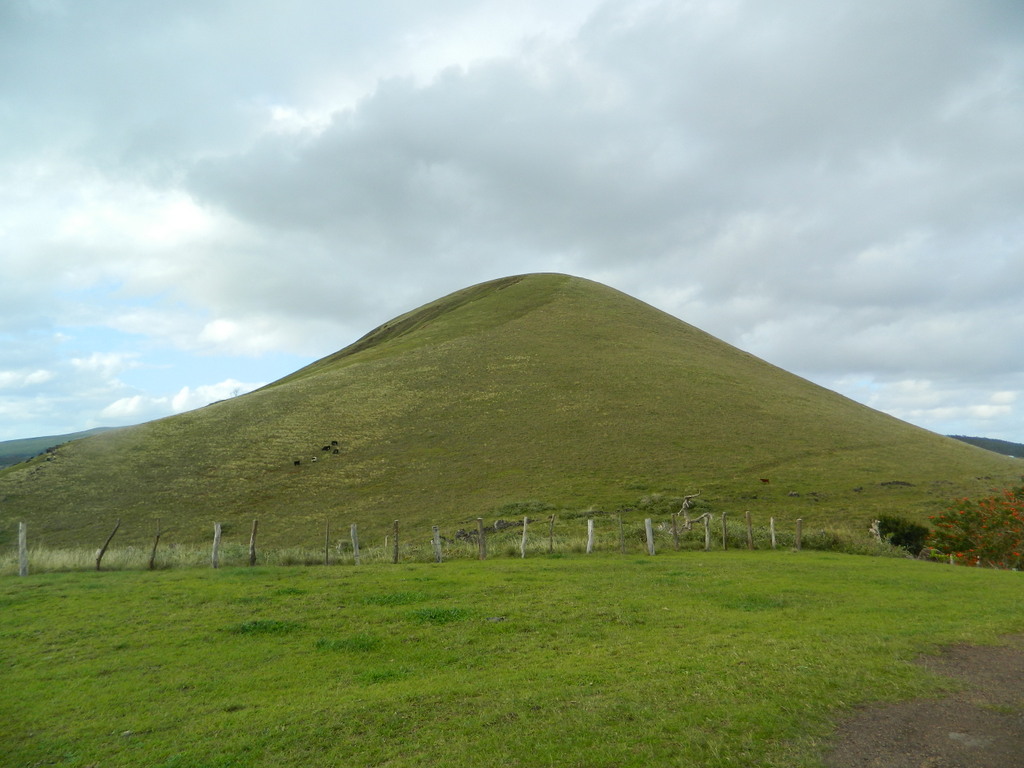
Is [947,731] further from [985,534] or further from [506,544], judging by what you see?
[985,534]

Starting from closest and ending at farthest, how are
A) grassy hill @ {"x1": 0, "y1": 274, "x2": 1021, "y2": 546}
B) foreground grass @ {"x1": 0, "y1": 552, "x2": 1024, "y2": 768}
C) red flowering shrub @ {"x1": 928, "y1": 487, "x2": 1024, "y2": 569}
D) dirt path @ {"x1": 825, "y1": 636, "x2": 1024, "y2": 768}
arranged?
1. dirt path @ {"x1": 825, "y1": 636, "x2": 1024, "y2": 768}
2. foreground grass @ {"x1": 0, "y1": 552, "x2": 1024, "y2": 768}
3. red flowering shrub @ {"x1": 928, "y1": 487, "x2": 1024, "y2": 569}
4. grassy hill @ {"x1": 0, "y1": 274, "x2": 1021, "y2": 546}

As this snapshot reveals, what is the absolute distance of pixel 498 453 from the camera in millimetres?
52469

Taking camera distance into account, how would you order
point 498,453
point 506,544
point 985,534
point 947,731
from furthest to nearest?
point 498,453 < point 985,534 < point 506,544 < point 947,731

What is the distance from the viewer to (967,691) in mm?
9008

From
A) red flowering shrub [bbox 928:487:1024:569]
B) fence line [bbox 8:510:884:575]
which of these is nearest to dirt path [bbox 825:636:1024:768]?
fence line [bbox 8:510:884:575]

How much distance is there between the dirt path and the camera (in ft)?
22.5

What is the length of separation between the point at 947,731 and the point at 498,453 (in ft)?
149

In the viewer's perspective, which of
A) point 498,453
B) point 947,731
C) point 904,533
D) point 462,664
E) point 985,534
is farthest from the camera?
point 498,453

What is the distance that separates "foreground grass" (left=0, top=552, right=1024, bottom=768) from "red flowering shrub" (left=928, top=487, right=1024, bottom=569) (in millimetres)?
12352

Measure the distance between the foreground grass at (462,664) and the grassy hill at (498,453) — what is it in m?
22.0

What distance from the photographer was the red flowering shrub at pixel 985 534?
94.3ft

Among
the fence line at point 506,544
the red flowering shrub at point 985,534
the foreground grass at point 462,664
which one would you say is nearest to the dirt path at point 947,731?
the foreground grass at point 462,664

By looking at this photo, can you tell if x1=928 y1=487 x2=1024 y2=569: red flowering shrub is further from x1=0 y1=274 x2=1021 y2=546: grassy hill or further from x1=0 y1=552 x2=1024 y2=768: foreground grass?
x1=0 y1=552 x2=1024 y2=768: foreground grass

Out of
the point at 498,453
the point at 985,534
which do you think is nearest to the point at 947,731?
the point at 985,534
